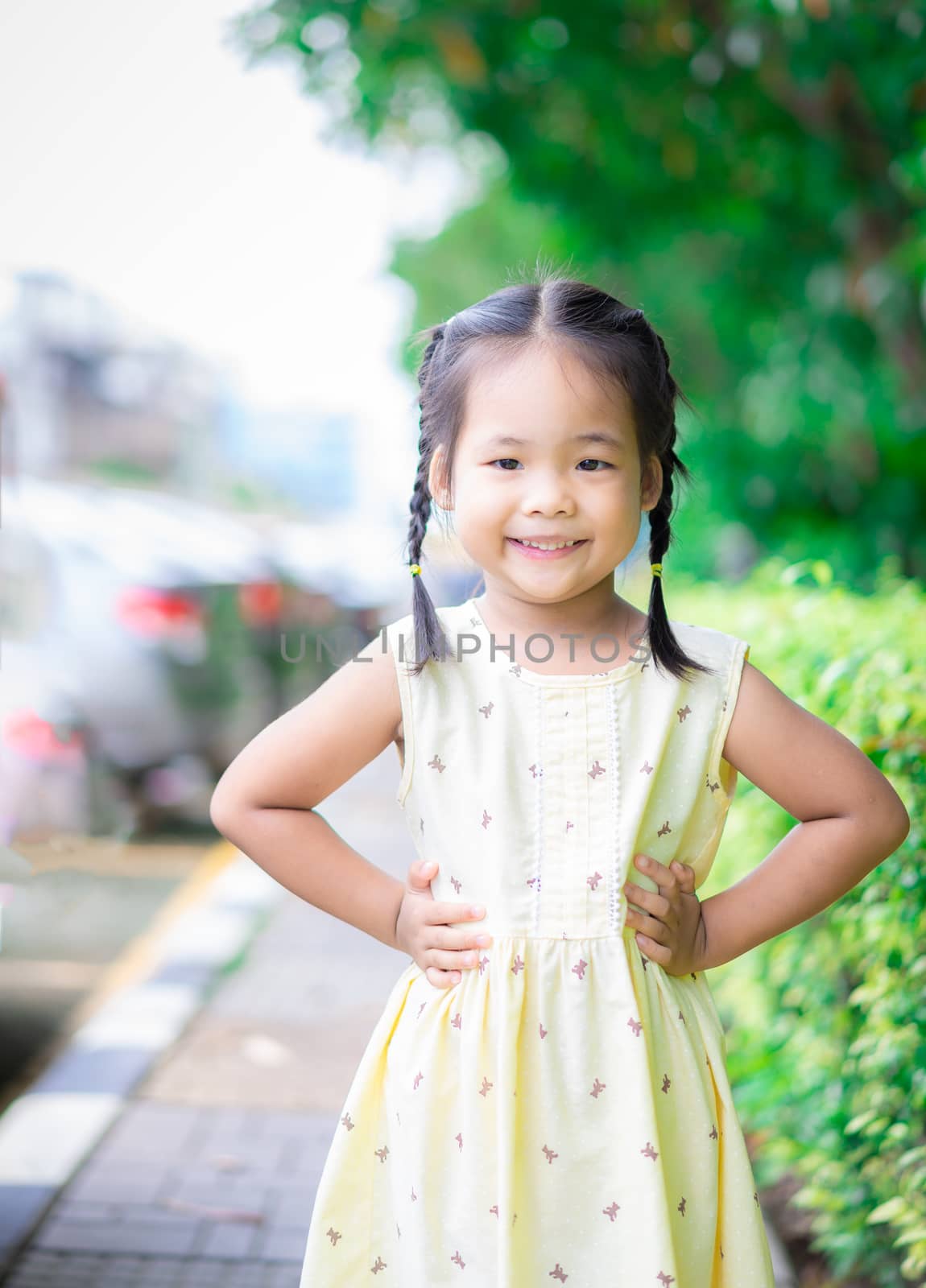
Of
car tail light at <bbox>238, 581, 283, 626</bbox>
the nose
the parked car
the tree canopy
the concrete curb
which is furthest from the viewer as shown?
car tail light at <bbox>238, 581, 283, 626</bbox>

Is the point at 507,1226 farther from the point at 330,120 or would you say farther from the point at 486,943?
the point at 330,120

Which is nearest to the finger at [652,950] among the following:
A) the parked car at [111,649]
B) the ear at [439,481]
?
the ear at [439,481]

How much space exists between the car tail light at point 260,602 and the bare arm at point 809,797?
664 cm

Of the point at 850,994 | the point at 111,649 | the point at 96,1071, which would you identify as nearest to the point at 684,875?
the point at 850,994

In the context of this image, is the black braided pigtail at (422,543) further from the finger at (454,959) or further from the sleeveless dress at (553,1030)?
the finger at (454,959)

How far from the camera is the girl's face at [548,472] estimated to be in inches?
64.1

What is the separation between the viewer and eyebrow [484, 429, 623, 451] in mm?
1633

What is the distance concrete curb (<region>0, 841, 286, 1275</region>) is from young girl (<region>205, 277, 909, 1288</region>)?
1553 millimetres

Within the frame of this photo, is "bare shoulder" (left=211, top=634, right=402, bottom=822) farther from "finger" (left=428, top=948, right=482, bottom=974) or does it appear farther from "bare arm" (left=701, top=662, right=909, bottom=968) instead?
"bare arm" (left=701, top=662, right=909, bottom=968)

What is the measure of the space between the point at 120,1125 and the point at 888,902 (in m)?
2.17

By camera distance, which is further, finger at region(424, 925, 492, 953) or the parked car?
the parked car

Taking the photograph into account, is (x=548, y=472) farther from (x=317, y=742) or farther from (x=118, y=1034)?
(x=118, y=1034)

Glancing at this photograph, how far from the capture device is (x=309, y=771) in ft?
5.67

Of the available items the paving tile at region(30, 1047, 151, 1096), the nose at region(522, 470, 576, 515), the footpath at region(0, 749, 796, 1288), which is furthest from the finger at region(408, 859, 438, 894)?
the paving tile at region(30, 1047, 151, 1096)
